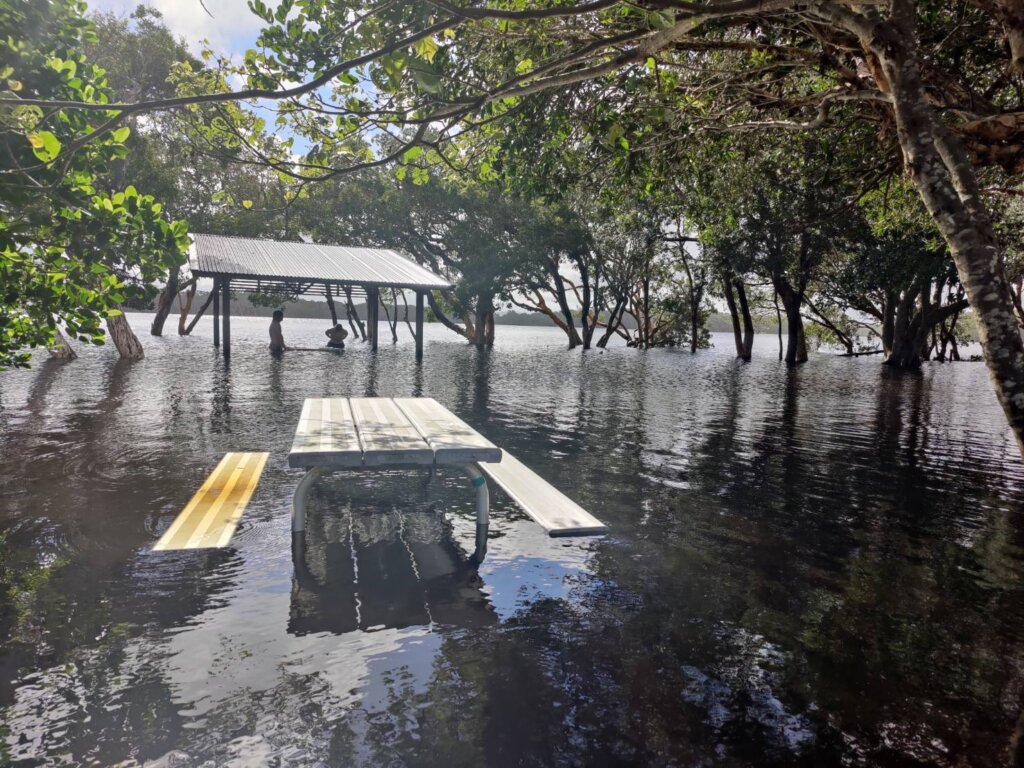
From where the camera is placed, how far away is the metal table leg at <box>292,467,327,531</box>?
4.14m

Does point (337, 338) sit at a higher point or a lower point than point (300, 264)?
lower

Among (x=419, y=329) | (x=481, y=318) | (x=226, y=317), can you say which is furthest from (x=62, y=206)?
(x=481, y=318)

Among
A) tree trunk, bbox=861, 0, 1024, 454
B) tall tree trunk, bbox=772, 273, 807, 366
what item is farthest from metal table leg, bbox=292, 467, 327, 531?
tall tree trunk, bbox=772, 273, 807, 366

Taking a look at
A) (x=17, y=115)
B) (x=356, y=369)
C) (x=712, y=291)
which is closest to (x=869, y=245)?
(x=712, y=291)

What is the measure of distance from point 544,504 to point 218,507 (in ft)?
8.98

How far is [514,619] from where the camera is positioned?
3602 mm

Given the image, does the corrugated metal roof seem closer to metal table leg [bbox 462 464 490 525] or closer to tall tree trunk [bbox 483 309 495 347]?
tall tree trunk [bbox 483 309 495 347]

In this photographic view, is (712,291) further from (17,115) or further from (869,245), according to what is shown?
(17,115)

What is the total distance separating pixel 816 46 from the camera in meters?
8.72

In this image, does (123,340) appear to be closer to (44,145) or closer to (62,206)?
(62,206)

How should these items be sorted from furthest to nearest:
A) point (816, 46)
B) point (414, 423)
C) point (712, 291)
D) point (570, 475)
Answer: point (712, 291) → point (816, 46) → point (570, 475) → point (414, 423)

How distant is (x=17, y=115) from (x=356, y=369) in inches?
609

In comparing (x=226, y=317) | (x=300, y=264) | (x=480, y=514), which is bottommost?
(x=480, y=514)

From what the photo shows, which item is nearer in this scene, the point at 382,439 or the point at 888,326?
the point at 382,439
